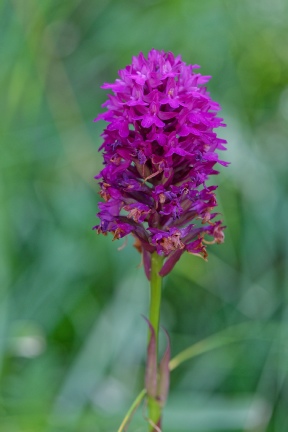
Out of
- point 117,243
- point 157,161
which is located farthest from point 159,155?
point 117,243

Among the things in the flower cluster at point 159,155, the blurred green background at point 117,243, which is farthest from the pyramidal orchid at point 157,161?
the blurred green background at point 117,243

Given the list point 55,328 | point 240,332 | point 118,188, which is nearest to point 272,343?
point 240,332

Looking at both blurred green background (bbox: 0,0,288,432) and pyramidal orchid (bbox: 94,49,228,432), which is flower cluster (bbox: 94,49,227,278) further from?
blurred green background (bbox: 0,0,288,432)

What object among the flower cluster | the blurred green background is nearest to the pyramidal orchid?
the flower cluster

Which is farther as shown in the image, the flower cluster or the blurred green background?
the blurred green background

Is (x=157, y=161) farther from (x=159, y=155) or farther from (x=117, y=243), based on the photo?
(x=117, y=243)

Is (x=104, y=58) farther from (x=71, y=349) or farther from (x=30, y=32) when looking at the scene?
(x=71, y=349)
